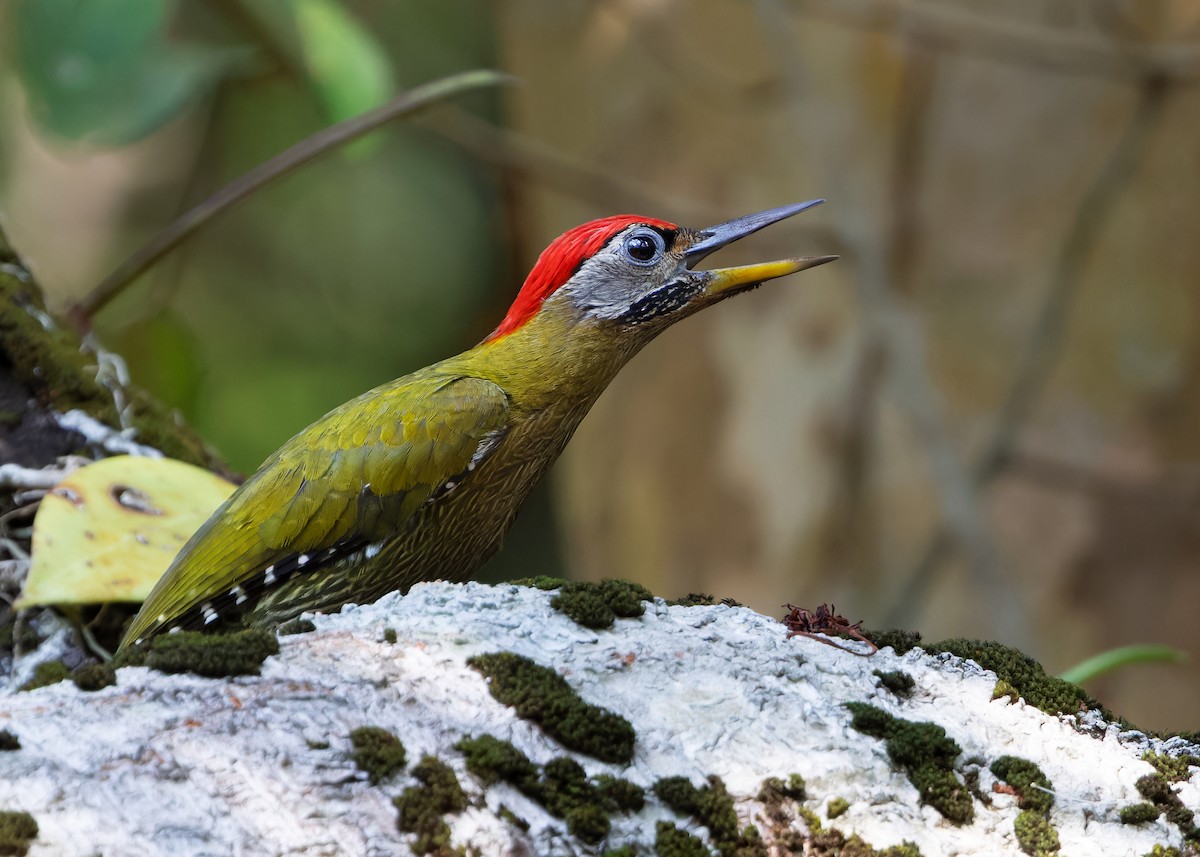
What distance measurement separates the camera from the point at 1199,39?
5.58 m

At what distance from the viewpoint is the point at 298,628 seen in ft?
6.55

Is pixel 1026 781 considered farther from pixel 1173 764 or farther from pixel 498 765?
pixel 498 765

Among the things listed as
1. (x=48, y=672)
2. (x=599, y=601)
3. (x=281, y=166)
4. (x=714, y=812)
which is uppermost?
(x=281, y=166)

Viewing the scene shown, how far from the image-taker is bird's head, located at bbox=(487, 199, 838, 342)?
2824 mm

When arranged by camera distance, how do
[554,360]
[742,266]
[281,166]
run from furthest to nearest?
[281,166] < [742,266] < [554,360]

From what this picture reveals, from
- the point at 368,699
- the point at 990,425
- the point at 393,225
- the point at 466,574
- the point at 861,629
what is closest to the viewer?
the point at 368,699

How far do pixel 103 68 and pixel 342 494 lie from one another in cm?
219

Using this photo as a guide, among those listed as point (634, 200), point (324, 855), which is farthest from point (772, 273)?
point (634, 200)

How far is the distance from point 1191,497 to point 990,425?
95cm

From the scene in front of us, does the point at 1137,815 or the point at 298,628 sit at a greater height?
the point at 1137,815

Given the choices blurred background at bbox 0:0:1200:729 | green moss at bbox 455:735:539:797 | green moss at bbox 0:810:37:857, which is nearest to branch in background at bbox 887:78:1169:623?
blurred background at bbox 0:0:1200:729

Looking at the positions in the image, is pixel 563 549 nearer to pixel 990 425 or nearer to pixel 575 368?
pixel 990 425

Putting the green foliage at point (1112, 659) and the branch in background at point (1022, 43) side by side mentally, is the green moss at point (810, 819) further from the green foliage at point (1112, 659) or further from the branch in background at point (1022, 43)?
the branch in background at point (1022, 43)

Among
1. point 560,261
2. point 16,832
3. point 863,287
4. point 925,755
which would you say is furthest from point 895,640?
point 863,287
